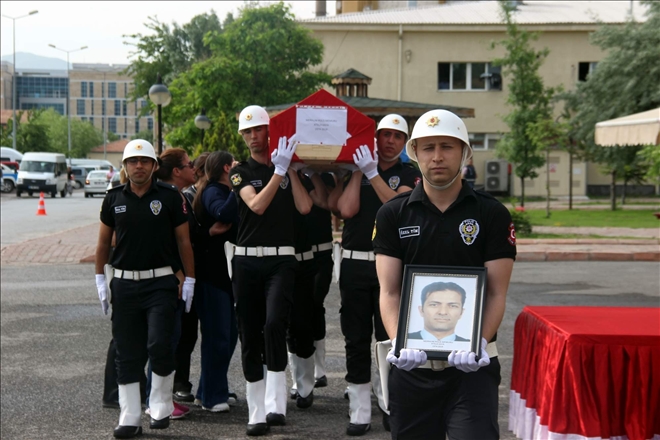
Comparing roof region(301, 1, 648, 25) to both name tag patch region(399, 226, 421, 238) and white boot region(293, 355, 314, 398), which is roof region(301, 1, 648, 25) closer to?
white boot region(293, 355, 314, 398)

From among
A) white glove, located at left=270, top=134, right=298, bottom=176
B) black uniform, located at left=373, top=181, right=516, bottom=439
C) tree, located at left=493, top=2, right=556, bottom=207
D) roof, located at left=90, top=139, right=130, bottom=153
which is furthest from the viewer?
roof, located at left=90, top=139, right=130, bottom=153

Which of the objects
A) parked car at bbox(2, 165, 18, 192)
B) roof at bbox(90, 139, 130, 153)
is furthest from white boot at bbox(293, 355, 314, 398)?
roof at bbox(90, 139, 130, 153)

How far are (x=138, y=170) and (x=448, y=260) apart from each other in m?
3.04

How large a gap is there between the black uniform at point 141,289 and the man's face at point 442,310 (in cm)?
298

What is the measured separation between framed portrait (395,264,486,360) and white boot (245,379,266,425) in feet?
9.36

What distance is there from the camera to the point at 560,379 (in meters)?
5.29

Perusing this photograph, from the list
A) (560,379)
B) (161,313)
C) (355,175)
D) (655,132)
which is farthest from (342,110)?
(655,132)

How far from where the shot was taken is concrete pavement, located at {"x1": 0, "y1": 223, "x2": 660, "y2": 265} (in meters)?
17.4

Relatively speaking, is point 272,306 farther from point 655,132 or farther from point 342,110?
point 655,132

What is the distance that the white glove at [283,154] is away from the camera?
A: 20.7ft

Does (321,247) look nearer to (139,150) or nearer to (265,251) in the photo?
(265,251)

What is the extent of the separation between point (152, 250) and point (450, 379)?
119 inches

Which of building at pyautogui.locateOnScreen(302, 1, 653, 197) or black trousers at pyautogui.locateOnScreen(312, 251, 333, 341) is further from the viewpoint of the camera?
building at pyautogui.locateOnScreen(302, 1, 653, 197)

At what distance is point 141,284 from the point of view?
21.2 ft
